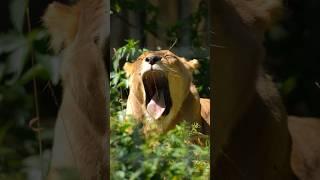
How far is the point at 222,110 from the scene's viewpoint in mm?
2623

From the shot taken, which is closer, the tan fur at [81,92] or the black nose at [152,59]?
the tan fur at [81,92]

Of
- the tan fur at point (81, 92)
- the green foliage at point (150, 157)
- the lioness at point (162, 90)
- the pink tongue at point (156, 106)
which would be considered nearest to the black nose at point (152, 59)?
the lioness at point (162, 90)

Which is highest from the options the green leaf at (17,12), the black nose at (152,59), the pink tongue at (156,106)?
the green leaf at (17,12)

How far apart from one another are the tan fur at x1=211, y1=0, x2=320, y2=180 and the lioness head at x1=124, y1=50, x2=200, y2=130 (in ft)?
6.90

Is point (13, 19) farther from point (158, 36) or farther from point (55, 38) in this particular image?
point (158, 36)

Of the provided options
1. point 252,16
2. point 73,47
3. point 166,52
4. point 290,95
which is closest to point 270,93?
point 290,95

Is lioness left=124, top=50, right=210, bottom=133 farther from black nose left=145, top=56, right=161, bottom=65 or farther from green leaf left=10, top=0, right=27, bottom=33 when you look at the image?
green leaf left=10, top=0, right=27, bottom=33

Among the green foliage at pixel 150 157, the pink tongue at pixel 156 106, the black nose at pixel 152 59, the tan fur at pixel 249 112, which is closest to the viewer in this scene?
the tan fur at pixel 249 112

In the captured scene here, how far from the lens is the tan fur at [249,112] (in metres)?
2.56

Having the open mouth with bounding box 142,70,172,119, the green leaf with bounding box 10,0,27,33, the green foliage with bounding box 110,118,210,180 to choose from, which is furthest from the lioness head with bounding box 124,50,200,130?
the green leaf with bounding box 10,0,27,33

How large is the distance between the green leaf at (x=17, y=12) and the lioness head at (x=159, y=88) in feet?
7.14

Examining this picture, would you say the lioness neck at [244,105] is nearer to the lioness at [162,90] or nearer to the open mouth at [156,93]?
the lioness at [162,90]

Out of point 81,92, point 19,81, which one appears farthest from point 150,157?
point 19,81

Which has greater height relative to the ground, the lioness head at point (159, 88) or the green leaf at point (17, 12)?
the green leaf at point (17, 12)
